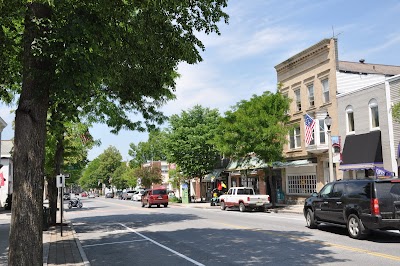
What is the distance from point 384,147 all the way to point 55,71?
73.2 ft

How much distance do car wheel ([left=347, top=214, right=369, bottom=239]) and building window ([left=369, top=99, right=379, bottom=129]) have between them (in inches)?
568

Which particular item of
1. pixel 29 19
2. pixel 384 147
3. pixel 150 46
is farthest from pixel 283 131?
pixel 29 19

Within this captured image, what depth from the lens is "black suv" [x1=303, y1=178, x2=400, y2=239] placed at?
492 inches

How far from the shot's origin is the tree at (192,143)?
143 feet

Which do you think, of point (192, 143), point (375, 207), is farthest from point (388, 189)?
point (192, 143)

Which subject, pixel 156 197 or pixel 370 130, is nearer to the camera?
pixel 370 130

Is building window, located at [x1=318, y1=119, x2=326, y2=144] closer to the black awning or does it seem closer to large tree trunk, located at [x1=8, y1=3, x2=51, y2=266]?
the black awning

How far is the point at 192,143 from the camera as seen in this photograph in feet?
142

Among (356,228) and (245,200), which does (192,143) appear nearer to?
(245,200)

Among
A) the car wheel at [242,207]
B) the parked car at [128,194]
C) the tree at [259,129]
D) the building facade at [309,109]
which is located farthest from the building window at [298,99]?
the parked car at [128,194]

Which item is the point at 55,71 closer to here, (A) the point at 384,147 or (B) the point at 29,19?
(B) the point at 29,19

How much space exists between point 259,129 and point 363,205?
671 inches

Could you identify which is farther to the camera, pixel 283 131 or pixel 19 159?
pixel 283 131

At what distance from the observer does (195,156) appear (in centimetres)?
4431
